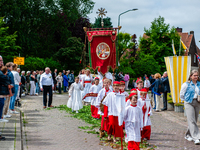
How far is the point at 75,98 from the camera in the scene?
12.7 meters

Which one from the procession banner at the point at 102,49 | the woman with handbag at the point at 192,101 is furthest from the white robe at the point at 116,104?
the procession banner at the point at 102,49

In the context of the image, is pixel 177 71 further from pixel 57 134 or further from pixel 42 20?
pixel 42 20

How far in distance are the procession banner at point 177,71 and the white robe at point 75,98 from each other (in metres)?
4.41

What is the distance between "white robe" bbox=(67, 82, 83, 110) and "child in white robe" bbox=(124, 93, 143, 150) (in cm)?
677

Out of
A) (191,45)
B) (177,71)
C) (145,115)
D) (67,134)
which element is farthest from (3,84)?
(191,45)

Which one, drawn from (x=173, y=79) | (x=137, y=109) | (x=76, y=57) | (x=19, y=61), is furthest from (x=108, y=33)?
(x=76, y=57)

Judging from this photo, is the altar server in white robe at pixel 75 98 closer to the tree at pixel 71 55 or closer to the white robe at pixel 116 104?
the white robe at pixel 116 104

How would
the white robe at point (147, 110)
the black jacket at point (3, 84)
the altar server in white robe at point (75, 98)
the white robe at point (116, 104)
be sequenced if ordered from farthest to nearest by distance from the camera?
1. the altar server in white robe at point (75, 98)
2. the black jacket at point (3, 84)
3. the white robe at point (147, 110)
4. the white robe at point (116, 104)

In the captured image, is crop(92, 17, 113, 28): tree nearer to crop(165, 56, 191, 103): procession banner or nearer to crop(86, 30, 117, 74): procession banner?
crop(86, 30, 117, 74): procession banner

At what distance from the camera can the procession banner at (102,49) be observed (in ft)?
53.4

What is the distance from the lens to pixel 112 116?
7270 mm

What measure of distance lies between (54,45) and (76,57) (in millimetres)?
5187

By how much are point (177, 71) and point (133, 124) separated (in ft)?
23.5

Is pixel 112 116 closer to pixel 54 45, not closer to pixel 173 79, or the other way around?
pixel 173 79
